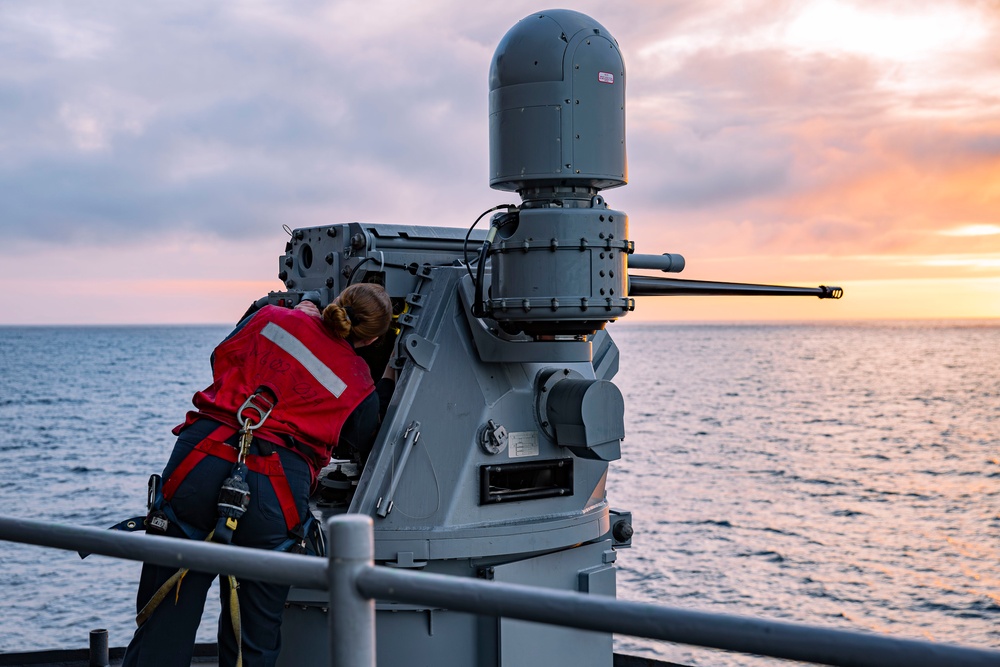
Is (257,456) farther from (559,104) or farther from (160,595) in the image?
(559,104)

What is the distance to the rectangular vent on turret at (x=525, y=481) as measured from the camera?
503 centimetres

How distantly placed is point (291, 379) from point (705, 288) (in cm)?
281

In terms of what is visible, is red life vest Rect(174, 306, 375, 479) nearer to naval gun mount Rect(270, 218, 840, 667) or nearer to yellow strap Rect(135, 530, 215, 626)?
yellow strap Rect(135, 530, 215, 626)

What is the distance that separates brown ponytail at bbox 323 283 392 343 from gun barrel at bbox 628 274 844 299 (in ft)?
6.11

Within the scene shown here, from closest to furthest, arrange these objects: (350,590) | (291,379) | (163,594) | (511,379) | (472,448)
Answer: (350,590)
(163,594)
(291,379)
(472,448)
(511,379)

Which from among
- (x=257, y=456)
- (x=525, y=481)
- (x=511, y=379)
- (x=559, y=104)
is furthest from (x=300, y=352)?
(x=559, y=104)

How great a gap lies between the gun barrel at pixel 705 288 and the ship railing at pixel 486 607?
13.5ft

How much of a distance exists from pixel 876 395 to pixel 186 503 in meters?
61.5

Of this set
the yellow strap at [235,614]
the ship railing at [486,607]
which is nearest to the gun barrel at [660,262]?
the yellow strap at [235,614]

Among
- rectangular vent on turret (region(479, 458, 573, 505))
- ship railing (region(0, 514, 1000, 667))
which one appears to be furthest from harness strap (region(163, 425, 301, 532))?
ship railing (region(0, 514, 1000, 667))

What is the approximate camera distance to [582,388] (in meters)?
5.12

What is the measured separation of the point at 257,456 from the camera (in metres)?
4.13

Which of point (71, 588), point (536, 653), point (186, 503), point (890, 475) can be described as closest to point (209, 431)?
point (186, 503)

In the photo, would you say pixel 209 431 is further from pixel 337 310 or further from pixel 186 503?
pixel 337 310
